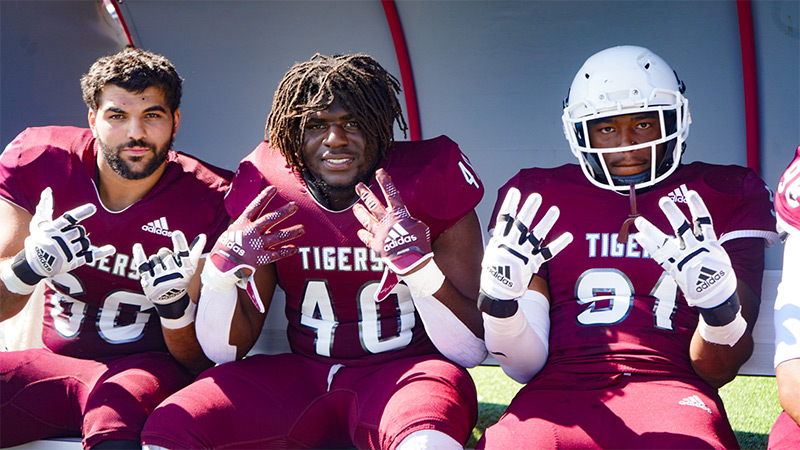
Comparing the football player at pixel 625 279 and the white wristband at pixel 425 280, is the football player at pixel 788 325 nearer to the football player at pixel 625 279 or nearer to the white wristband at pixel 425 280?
the football player at pixel 625 279

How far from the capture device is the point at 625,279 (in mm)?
2100

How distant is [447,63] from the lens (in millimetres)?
3447

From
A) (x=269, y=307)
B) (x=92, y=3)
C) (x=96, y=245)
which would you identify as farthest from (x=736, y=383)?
(x=92, y=3)

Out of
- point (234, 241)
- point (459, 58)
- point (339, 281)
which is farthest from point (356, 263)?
point (459, 58)

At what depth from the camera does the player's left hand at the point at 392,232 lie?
197cm

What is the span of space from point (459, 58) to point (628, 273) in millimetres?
1602

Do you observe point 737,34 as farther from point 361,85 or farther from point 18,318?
point 18,318

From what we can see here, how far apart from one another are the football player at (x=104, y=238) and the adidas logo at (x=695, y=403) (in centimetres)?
130

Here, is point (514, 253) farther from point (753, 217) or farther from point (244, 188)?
point (244, 188)

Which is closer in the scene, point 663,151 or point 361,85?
point 663,151

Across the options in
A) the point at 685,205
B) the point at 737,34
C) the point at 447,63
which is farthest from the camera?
the point at 447,63

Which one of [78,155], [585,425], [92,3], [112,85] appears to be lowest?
[585,425]

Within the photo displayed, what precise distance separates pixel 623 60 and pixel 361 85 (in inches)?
29.0

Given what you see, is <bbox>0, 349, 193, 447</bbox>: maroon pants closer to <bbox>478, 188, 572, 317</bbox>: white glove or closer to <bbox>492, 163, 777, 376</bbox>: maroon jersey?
<bbox>478, 188, 572, 317</bbox>: white glove
